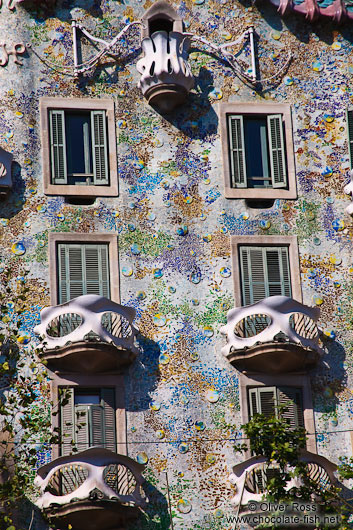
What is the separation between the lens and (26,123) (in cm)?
3647

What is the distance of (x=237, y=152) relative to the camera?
36.8m

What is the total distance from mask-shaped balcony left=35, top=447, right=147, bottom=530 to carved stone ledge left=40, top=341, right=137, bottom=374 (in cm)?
218

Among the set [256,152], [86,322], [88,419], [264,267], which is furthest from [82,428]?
[256,152]

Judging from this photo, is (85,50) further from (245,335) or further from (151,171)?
(245,335)

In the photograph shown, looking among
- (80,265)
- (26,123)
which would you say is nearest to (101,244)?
(80,265)

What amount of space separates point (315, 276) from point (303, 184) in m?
2.29

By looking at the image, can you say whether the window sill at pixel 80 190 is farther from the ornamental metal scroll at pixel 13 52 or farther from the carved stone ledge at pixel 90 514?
the carved stone ledge at pixel 90 514

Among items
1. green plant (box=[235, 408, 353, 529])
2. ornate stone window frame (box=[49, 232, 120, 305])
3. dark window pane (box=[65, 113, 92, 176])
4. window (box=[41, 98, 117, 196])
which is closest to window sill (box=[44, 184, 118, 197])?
window (box=[41, 98, 117, 196])

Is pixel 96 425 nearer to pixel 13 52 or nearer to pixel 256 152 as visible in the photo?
pixel 256 152

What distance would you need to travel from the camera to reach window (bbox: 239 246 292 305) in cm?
3572

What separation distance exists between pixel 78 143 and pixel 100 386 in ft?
19.4

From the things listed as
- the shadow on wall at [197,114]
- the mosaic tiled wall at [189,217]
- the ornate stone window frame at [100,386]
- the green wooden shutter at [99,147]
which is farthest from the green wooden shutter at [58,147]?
the ornate stone window frame at [100,386]

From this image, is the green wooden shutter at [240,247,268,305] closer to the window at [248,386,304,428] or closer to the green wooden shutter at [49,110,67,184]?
the window at [248,386,304,428]

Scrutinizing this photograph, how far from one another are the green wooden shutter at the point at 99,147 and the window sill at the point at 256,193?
2845 millimetres
